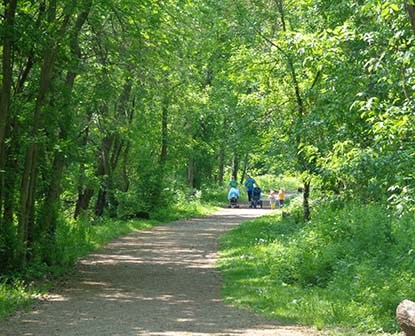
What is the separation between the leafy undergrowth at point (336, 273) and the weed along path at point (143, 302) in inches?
18.5

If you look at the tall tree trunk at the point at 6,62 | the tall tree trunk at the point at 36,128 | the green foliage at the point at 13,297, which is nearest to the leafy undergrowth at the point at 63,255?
the green foliage at the point at 13,297

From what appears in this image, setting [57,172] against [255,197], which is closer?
[57,172]

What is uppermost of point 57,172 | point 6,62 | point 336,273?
point 6,62

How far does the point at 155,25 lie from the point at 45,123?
9.55ft

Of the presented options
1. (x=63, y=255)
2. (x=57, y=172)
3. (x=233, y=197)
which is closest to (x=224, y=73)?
(x=57, y=172)

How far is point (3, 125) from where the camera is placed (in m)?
13.0

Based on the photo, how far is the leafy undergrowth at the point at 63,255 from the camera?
11906mm

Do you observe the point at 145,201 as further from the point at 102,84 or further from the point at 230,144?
the point at 102,84

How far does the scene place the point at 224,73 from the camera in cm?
2588

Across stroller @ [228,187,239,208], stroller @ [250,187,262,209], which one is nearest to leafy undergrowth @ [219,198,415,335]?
stroller @ [228,187,239,208]

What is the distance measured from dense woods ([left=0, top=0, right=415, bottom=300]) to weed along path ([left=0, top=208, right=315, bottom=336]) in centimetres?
164

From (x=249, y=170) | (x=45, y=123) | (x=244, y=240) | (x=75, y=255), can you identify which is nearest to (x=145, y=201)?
(x=244, y=240)

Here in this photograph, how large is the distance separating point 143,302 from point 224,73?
1494cm

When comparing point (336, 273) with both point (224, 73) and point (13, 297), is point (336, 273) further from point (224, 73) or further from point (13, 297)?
point (224, 73)
